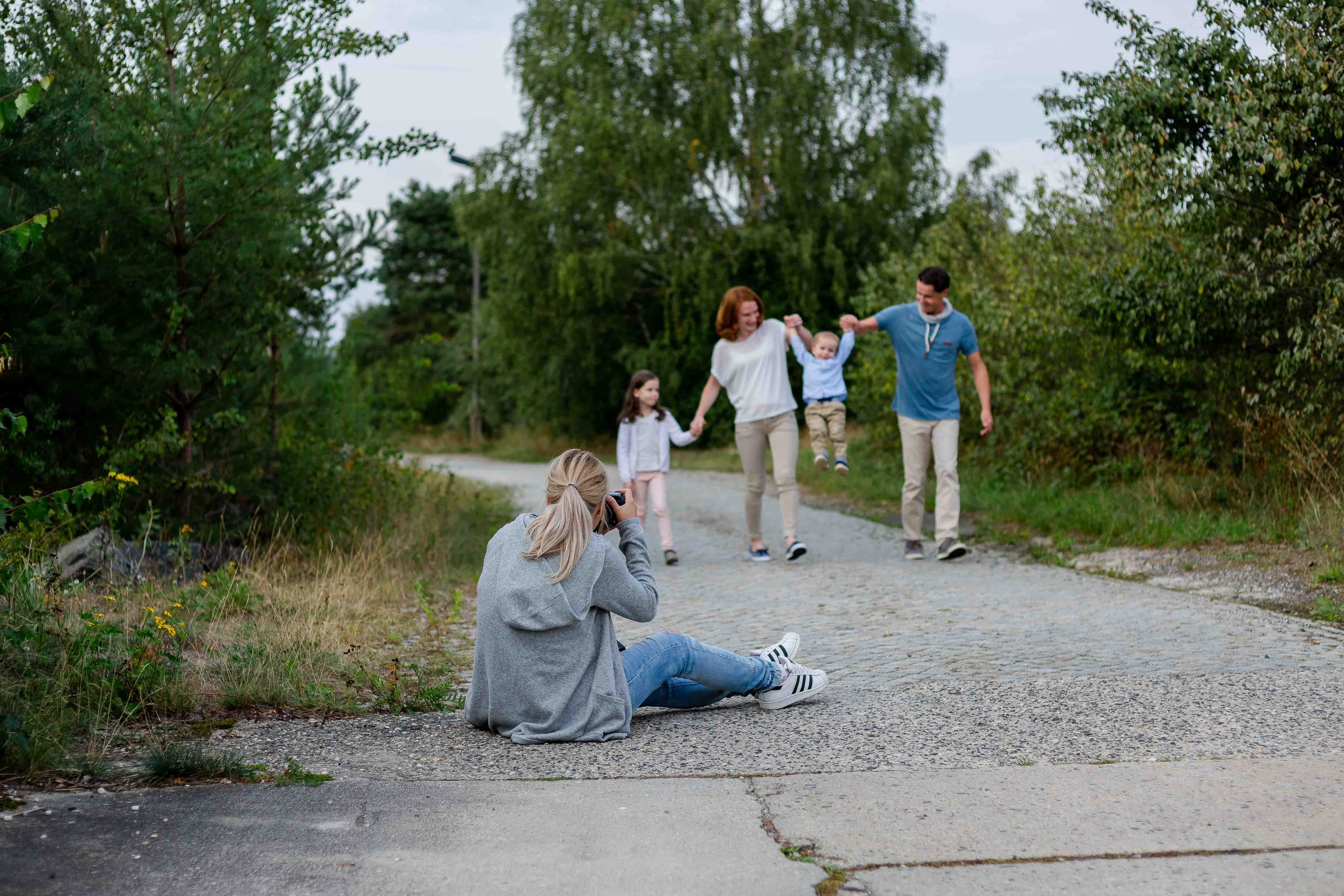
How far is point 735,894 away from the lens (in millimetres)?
3338

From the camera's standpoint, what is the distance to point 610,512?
17.7 feet

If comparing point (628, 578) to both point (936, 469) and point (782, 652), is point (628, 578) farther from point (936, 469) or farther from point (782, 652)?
point (936, 469)

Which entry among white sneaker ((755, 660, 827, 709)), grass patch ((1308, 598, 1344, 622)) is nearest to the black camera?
white sneaker ((755, 660, 827, 709))

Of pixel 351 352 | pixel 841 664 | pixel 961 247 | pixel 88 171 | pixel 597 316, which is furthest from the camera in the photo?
pixel 597 316

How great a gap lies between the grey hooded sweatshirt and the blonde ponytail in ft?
0.14

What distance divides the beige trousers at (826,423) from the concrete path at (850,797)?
647 centimetres

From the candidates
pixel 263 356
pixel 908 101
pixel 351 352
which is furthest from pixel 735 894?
pixel 908 101

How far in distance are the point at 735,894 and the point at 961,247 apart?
→ 15.8 meters

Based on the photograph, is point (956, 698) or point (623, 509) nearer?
point (623, 509)

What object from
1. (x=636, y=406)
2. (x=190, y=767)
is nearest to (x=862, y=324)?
(x=636, y=406)

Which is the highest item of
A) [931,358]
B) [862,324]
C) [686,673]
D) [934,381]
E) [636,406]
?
[862,324]

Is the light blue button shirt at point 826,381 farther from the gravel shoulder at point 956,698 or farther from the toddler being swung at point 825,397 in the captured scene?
the gravel shoulder at point 956,698

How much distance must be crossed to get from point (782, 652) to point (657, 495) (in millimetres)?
4880

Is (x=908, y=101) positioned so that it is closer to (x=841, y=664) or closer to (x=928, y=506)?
(x=928, y=506)
